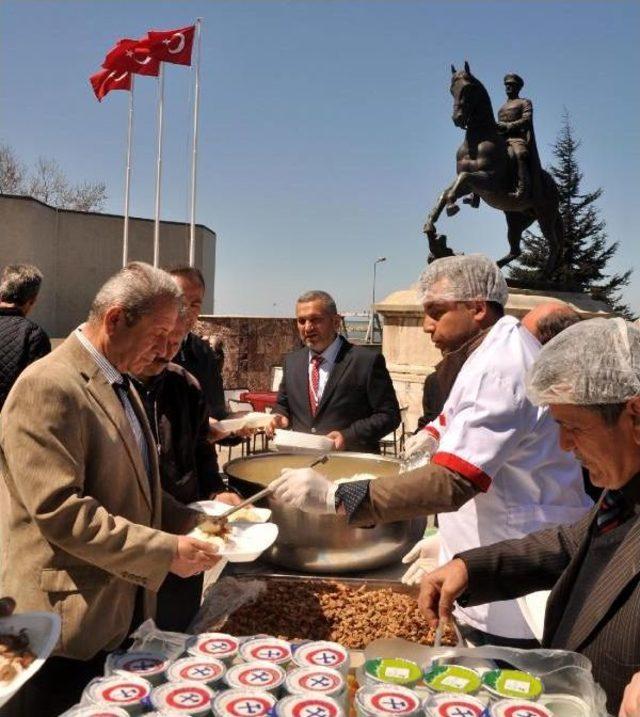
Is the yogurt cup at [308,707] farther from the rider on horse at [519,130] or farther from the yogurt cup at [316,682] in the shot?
the rider on horse at [519,130]

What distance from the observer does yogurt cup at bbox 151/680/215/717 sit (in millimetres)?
954

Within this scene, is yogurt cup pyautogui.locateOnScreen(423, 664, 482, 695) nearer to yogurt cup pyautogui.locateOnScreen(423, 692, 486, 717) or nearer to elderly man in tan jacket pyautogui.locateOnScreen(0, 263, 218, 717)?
yogurt cup pyautogui.locateOnScreen(423, 692, 486, 717)

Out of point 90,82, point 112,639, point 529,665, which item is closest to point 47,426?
point 112,639

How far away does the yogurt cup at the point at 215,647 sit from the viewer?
1134 mm

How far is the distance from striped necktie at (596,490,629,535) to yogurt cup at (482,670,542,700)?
0.30 metres

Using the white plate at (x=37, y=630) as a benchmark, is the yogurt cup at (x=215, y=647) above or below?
below

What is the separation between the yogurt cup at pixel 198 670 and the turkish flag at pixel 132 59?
16046mm

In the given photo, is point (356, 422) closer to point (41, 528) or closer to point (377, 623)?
point (377, 623)

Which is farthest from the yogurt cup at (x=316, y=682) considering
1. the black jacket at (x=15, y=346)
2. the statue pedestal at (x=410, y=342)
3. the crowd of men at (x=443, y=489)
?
the statue pedestal at (x=410, y=342)

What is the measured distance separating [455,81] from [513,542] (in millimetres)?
8634

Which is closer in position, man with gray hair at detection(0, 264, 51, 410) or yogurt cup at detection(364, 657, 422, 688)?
yogurt cup at detection(364, 657, 422, 688)

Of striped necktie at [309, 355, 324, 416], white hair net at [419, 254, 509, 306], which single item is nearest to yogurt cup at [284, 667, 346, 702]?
white hair net at [419, 254, 509, 306]

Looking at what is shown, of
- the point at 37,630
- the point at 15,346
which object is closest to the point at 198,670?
the point at 37,630

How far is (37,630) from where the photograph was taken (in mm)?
1150
